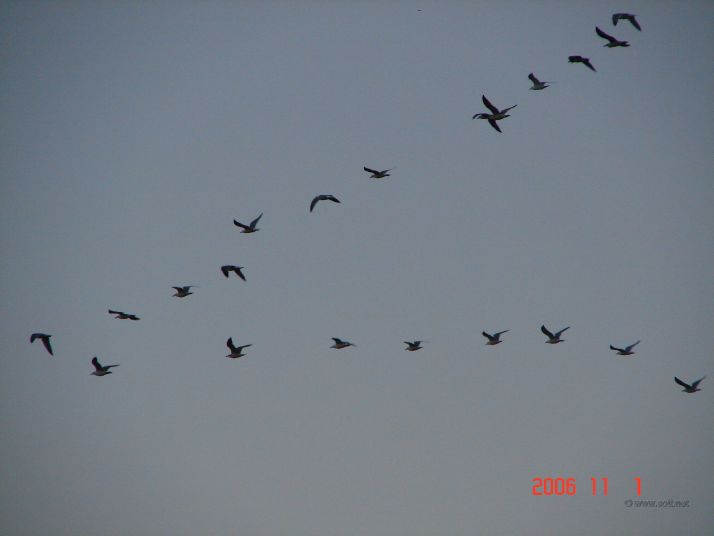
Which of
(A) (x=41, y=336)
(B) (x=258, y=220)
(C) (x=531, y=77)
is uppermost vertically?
(C) (x=531, y=77)

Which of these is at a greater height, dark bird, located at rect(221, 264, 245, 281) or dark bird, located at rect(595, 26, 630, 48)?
dark bird, located at rect(595, 26, 630, 48)

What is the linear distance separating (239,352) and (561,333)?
19.8 m

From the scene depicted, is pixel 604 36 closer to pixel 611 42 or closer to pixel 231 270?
pixel 611 42

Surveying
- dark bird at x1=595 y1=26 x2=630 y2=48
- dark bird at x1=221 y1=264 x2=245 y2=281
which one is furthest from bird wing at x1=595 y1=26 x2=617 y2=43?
dark bird at x1=221 y1=264 x2=245 y2=281

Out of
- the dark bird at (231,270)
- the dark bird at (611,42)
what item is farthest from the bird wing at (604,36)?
the dark bird at (231,270)

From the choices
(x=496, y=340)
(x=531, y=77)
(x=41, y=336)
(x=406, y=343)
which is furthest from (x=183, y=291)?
(x=531, y=77)

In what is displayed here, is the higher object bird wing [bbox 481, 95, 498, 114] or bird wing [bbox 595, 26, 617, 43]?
bird wing [bbox 595, 26, 617, 43]

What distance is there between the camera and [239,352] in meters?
82.6

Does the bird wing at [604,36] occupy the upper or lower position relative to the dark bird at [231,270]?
upper

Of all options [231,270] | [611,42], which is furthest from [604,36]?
[231,270]

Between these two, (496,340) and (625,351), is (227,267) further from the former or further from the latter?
(625,351)

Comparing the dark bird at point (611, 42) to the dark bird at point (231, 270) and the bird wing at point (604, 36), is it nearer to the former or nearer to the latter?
the bird wing at point (604, 36)

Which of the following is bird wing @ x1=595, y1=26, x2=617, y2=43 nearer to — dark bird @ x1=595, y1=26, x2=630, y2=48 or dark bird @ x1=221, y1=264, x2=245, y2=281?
dark bird @ x1=595, y1=26, x2=630, y2=48

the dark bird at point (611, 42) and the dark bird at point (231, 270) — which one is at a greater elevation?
the dark bird at point (611, 42)
